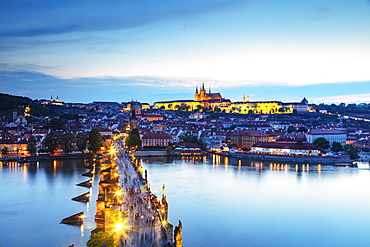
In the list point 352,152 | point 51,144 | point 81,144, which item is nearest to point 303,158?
point 352,152

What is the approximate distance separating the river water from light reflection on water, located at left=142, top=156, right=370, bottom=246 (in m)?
0.01

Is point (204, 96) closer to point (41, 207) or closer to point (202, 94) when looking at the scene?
point (202, 94)

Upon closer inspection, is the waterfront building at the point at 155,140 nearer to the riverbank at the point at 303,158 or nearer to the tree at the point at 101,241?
the riverbank at the point at 303,158

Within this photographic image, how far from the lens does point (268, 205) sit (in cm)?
796

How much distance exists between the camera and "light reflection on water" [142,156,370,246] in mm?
6117

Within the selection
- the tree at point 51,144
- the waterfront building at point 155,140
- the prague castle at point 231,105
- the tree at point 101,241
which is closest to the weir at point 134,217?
the tree at point 101,241

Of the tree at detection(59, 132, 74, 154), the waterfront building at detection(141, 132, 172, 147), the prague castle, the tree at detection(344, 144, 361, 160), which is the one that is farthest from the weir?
the prague castle

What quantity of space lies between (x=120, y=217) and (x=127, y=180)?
125 inches

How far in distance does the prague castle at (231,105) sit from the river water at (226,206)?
99.4ft

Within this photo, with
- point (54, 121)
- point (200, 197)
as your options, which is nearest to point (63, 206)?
point (200, 197)

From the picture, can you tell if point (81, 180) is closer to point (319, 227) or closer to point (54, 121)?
point (319, 227)

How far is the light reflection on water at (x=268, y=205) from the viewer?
6117 millimetres

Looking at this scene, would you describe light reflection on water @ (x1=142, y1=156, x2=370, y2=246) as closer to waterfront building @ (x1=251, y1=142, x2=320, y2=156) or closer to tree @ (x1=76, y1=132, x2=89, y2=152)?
waterfront building @ (x1=251, y1=142, x2=320, y2=156)

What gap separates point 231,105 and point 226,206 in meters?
38.7
